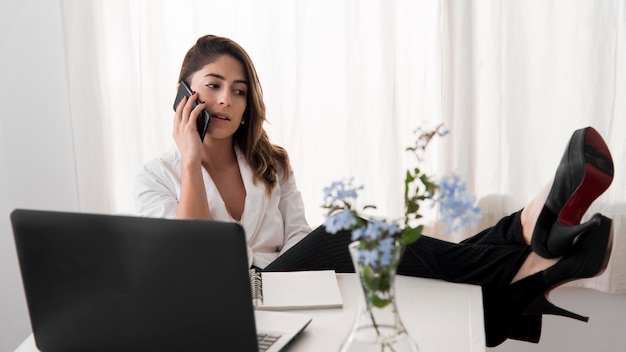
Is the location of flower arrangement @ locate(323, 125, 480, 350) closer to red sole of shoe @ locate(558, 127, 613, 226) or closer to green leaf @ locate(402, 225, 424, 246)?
green leaf @ locate(402, 225, 424, 246)

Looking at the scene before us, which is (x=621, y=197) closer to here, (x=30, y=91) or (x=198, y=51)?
(x=198, y=51)

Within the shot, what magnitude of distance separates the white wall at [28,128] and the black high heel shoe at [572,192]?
172 cm

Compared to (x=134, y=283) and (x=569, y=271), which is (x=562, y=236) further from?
(x=134, y=283)

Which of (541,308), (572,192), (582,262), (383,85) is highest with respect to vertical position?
(383,85)

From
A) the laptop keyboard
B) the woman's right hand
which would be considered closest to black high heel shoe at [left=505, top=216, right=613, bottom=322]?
the laptop keyboard

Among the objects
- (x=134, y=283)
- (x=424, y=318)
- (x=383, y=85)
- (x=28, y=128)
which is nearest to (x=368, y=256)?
(x=134, y=283)

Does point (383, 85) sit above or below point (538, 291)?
above

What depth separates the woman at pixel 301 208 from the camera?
1521 mm

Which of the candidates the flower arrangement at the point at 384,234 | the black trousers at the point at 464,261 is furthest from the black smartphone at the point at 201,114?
the flower arrangement at the point at 384,234

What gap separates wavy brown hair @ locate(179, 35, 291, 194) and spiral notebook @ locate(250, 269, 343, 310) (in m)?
0.60

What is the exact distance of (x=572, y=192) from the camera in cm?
152

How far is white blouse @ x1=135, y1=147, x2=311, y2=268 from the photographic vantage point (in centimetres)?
202

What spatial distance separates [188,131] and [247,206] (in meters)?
0.25

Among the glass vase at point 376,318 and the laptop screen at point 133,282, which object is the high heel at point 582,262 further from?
the laptop screen at point 133,282
